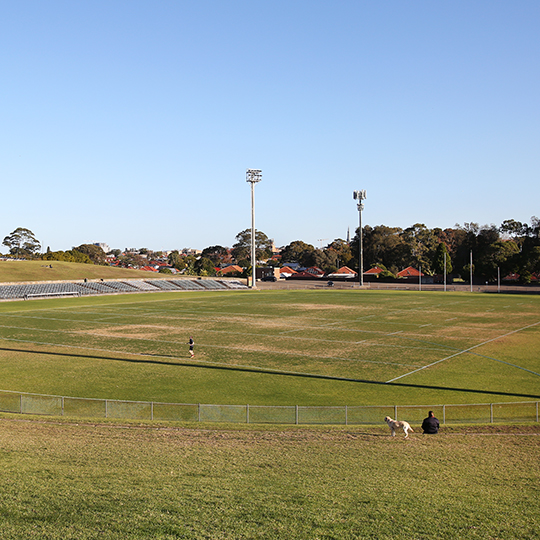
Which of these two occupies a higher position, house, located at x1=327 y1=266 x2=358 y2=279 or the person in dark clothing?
house, located at x1=327 y1=266 x2=358 y2=279

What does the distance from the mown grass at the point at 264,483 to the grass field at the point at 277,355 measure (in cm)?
738

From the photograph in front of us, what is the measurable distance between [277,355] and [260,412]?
17368 millimetres

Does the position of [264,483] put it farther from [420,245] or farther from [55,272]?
[420,245]

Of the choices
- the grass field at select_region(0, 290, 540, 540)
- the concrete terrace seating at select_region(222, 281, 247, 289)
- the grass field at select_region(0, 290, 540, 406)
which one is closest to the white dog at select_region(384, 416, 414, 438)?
the grass field at select_region(0, 290, 540, 540)

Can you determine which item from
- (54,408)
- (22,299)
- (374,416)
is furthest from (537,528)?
(22,299)

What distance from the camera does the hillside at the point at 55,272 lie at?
343 feet

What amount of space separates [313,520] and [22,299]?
83.3 m

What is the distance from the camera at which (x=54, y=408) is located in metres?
20.4

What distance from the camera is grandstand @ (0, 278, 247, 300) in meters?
87.4

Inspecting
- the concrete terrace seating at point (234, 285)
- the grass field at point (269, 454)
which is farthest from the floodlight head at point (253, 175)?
the grass field at point (269, 454)

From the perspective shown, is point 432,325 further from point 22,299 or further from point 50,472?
point 22,299

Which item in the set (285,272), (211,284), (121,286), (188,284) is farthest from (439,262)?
Result: (121,286)

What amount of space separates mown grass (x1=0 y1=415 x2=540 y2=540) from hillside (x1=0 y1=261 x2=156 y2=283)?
93.3 m

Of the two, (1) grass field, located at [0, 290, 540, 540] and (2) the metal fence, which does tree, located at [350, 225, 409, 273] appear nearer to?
(1) grass field, located at [0, 290, 540, 540]
